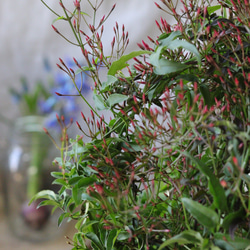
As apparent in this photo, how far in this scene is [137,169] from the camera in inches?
12.8

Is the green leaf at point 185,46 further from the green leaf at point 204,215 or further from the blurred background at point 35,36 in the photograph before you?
the blurred background at point 35,36

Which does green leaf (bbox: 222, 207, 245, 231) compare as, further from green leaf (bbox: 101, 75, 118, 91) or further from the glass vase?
the glass vase

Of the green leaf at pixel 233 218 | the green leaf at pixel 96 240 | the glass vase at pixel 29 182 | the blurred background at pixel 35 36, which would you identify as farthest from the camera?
the blurred background at pixel 35 36

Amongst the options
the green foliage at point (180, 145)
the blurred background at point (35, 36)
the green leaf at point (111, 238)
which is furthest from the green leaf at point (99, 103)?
the blurred background at point (35, 36)

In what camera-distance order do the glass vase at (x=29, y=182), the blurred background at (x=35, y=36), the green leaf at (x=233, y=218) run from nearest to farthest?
the green leaf at (x=233, y=218) < the glass vase at (x=29, y=182) < the blurred background at (x=35, y=36)

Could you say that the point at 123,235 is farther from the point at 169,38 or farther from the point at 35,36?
the point at 35,36

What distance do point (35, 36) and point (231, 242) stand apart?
3.52ft

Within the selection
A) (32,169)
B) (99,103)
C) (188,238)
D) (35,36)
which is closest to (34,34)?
(35,36)

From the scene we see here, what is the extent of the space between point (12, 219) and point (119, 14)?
0.64 meters

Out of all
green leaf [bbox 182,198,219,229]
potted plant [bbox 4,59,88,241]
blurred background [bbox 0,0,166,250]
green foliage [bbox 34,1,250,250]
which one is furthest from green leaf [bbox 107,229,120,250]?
blurred background [bbox 0,0,166,250]

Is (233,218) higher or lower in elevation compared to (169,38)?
lower

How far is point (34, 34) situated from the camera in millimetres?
1222

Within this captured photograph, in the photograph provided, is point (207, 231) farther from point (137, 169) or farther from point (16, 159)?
point (16, 159)

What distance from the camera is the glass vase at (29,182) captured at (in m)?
1.02
